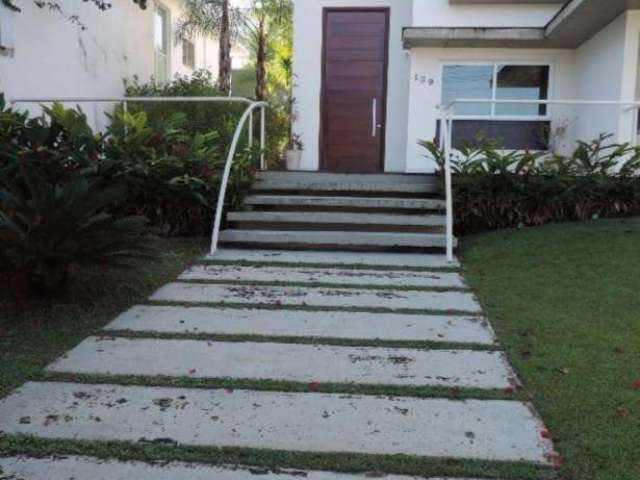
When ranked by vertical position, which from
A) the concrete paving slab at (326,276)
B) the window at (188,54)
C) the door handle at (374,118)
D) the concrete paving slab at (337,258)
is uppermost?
the window at (188,54)

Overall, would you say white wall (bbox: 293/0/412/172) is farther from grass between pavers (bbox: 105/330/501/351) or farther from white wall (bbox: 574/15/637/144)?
grass between pavers (bbox: 105/330/501/351)

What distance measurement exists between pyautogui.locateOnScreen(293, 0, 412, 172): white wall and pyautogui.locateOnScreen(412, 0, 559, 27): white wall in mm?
943

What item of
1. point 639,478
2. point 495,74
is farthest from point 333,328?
point 495,74

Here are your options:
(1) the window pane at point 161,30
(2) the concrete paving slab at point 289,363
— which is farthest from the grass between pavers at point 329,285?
(1) the window pane at point 161,30

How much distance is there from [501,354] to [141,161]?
14.5 feet

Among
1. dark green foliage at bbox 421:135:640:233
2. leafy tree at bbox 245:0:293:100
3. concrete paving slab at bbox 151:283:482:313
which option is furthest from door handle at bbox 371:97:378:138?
concrete paving slab at bbox 151:283:482:313

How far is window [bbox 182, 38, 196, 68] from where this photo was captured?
15214 millimetres

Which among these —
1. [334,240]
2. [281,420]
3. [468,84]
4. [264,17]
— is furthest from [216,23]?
[281,420]

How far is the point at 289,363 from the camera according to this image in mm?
3373

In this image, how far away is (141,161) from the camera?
21.7ft

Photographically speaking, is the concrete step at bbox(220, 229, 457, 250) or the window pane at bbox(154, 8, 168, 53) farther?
the window pane at bbox(154, 8, 168, 53)

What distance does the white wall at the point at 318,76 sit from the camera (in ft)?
33.3

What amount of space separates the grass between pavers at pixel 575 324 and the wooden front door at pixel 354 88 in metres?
3.82

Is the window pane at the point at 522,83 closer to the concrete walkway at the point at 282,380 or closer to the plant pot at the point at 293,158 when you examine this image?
the plant pot at the point at 293,158
